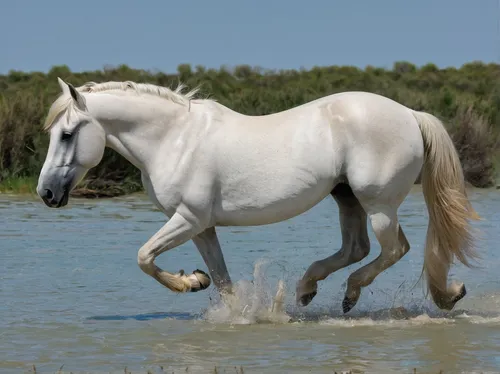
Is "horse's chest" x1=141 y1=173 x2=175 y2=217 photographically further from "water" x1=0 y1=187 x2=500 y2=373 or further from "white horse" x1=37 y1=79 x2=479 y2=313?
"water" x1=0 y1=187 x2=500 y2=373

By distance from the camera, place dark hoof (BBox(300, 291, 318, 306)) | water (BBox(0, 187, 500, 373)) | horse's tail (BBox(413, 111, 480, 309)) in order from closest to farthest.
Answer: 1. water (BBox(0, 187, 500, 373))
2. horse's tail (BBox(413, 111, 480, 309))
3. dark hoof (BBox(300, 291, 318, 306))

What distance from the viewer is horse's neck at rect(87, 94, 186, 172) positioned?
7.88m

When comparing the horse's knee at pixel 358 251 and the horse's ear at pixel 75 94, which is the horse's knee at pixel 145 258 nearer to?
the horse's ear at pixel 75 94

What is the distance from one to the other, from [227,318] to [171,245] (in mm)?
718

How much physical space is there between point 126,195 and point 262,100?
664cm

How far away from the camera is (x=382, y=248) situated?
7.96m

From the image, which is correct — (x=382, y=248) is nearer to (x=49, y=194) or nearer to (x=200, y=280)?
(x=200, y=280)

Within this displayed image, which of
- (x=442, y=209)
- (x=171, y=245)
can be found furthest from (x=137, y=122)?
(x=442, y=209)

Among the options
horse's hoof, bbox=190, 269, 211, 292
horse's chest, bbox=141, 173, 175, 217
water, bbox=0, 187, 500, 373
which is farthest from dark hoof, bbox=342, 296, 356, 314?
horse's chest, bbox=141, 173, 175, 217

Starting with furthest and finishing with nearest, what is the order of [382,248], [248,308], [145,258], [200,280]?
1. [248,308]
2. [382,248]
3. [200,280]
4. [145,258]

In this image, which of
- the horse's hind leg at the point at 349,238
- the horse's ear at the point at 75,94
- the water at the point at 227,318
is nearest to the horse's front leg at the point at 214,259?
the water at the point at 227,318

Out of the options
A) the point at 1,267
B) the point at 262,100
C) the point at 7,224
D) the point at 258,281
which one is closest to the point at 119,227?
the point at 7,224

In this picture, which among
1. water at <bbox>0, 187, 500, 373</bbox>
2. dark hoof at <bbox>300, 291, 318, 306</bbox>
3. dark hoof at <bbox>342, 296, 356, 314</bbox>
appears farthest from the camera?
dark hoof at <bbox>300, 291, 318, 306</bbox>

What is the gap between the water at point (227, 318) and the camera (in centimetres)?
657
